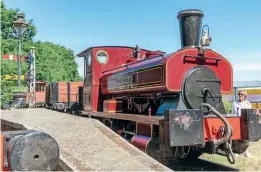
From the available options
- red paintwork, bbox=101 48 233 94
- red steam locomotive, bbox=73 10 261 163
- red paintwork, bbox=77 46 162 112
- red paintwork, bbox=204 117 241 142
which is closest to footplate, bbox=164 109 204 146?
red steam locomotive, bbox=73 10 261 163

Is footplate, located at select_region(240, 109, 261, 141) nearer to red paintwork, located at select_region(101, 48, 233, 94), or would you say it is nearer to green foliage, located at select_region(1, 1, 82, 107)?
red paintwork, located at select_region(101, 48, 233, 94)

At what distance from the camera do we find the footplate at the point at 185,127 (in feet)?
17.7

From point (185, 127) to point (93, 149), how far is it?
1.63 m

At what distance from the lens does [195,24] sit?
6.71 metres

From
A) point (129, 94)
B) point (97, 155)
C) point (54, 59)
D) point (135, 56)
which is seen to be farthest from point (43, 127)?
point (54, 59)

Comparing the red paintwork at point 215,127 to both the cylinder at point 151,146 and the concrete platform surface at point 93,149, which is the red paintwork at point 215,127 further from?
the concrete platform surface at point 93,149

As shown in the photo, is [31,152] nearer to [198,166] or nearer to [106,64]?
[198,166]

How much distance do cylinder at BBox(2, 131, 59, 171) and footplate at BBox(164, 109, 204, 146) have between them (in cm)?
207

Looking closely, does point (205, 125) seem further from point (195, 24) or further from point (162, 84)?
point (195, 24)

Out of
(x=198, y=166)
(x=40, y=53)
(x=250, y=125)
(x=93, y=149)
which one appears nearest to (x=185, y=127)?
(x=250, y=125)

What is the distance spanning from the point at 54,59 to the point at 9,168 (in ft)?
139

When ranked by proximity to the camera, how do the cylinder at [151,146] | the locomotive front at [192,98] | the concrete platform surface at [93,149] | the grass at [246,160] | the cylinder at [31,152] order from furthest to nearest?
the grass at [246,160] < the cylinder at [151,146] < the locomotive front at [192,98] < the concrete platform surface at [93,149] < the cylinder at [31,152]

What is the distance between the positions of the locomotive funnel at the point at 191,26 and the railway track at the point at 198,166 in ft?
8.59

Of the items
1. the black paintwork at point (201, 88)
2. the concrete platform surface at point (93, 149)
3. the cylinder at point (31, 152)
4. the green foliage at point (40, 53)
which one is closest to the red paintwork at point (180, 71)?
the black paintwork at point (201, 88)
